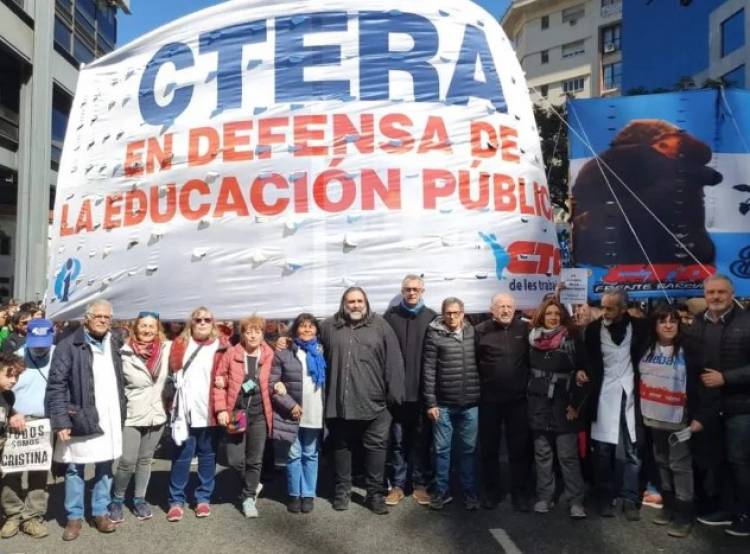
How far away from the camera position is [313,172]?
4840 millimetres

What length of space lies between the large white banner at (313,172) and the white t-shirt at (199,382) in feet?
0.99

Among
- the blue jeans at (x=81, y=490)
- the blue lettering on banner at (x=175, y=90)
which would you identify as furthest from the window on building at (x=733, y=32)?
the blue jeans at (x=81, y=490)

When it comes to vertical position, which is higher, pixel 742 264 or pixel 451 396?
pixel 742 264

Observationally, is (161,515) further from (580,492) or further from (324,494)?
(580,492)

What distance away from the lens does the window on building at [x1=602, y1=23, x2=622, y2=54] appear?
5172 centimetres

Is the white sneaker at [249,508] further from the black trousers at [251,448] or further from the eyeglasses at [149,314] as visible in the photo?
the eyeglasses at [149,314]

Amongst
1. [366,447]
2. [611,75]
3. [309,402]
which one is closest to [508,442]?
[366,447]

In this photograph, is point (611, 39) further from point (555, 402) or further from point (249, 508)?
point (249, 508)

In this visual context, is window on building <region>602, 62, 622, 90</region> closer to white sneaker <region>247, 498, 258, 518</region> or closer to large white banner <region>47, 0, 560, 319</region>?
large white banner <region>47, 0, 560, 319</region>

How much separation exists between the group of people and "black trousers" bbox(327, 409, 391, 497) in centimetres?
1

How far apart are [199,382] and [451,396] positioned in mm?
1820

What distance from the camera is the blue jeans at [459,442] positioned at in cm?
481

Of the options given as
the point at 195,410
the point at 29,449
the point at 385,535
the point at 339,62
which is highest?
the point at 339,62

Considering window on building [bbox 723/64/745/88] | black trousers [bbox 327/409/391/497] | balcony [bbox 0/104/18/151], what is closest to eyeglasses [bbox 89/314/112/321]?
black trousers [bbox 327/409/391/497]
